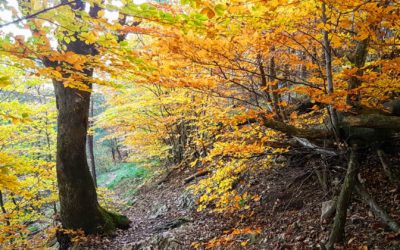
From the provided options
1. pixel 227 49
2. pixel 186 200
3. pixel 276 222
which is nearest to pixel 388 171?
pixel 276 222

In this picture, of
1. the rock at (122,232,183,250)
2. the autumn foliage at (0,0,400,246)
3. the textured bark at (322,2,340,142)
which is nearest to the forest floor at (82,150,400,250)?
the rock at (122,232,183,250)

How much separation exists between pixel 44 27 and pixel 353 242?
4.66m

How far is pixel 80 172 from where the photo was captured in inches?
290

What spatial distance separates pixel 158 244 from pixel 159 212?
3.51 m

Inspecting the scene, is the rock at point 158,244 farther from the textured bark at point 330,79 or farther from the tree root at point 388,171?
the tree root at point 388,171

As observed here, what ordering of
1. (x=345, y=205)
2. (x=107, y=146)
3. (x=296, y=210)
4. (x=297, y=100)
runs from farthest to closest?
(x=107, y=146) → (x=297, y=100) → (x=296, y=210) → (x=345, y=205)

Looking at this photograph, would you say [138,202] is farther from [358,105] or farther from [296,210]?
[358,105]

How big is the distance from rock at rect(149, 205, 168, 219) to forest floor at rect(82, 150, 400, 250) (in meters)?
0.07

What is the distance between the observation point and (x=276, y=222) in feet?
18.7

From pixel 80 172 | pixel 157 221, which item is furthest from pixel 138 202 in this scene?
pixel 80 172

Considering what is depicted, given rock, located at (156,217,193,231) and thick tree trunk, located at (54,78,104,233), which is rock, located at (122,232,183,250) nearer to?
rock, located at (156,217,193,231)

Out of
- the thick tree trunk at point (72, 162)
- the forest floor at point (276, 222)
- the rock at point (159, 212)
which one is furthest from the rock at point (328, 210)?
the rock at point (159, 212)

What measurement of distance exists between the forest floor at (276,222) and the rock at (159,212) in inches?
2.9

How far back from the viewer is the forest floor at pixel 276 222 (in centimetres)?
445
